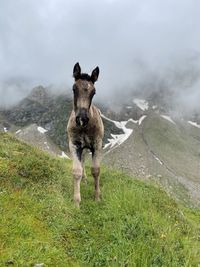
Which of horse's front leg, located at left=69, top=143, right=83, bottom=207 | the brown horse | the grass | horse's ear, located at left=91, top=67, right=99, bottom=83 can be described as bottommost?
the grass

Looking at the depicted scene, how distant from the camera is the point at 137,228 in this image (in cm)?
1173

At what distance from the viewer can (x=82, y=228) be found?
12430 millimetres

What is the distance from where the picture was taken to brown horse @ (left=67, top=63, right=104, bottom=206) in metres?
14.3

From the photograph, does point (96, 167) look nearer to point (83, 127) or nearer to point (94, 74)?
point (83, 127)

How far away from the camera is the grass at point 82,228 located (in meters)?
10.2

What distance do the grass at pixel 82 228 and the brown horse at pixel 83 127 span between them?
806 millimetres

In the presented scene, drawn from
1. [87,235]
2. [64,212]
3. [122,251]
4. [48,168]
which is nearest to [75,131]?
[48,168]

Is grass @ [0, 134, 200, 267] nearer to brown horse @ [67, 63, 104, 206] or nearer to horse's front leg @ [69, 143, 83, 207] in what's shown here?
horse's front leg @ [69, 143, 83, 207]

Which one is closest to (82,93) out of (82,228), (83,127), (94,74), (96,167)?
(94,74)

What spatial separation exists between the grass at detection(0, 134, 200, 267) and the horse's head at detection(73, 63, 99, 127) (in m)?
2.36

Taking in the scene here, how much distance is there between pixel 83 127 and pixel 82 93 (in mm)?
1302

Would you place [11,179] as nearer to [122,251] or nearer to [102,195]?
[102,195]

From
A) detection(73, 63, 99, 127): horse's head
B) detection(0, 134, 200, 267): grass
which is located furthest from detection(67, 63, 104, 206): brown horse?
detection(0, 134, 200, 267): grass

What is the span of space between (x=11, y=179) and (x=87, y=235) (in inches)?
136
